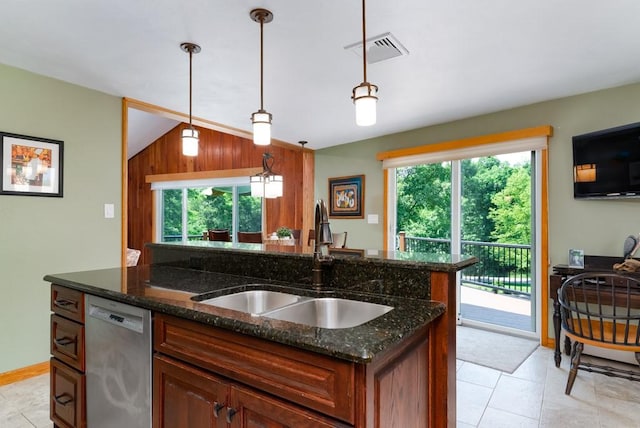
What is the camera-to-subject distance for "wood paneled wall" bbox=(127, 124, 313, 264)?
573cm

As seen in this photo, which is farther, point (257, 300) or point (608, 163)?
point (608, 163)

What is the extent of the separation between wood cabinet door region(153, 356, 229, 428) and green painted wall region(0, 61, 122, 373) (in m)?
2.09

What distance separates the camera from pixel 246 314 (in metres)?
1.16

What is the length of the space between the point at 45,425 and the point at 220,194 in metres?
5.06

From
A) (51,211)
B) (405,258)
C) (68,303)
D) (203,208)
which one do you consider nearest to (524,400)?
(405,258)

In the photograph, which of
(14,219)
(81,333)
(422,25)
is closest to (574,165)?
(422,25)

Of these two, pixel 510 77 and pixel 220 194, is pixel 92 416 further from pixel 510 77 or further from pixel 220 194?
pixel 220 194

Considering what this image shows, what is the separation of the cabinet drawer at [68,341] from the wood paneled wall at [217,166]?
3183 millimetres

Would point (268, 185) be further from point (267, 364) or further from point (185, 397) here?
point (267, 364)

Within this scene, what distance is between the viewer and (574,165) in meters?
3.05

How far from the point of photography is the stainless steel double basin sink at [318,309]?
1.34 m

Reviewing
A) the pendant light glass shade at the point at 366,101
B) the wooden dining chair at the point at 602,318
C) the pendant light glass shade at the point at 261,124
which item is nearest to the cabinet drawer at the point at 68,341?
the pendant light glass shade at the point at 261,124

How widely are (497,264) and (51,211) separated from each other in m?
4.35

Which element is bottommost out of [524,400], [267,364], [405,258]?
[524,400]
